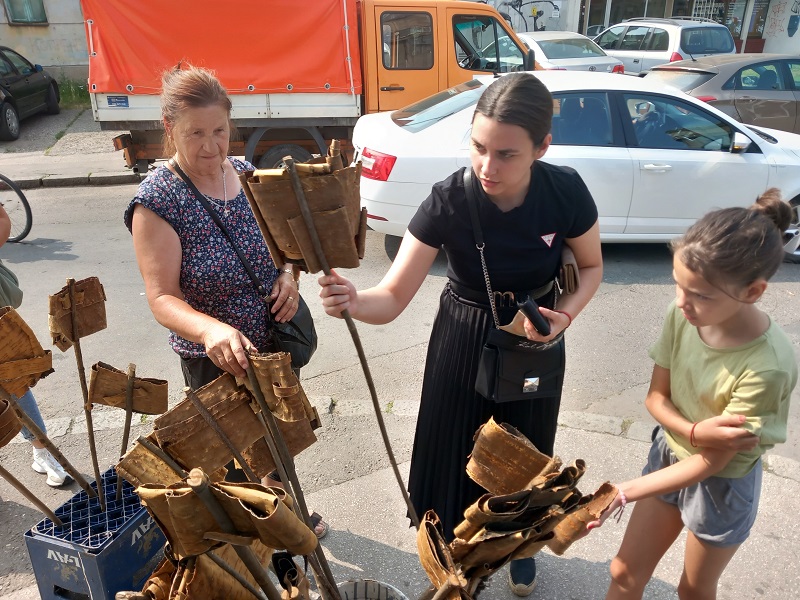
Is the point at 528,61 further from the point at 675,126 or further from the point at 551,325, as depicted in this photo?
the point at 551,325

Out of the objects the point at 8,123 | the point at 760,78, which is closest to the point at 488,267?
the point at 760,78

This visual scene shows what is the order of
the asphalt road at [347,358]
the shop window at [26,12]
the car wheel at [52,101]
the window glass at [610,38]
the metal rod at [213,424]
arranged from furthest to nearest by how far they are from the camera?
the window glass at [610,38] < the shop window at [26,12] < the car wheel at [52,101] < the asphalt road at [347,358] < the metal rod at [213,424]

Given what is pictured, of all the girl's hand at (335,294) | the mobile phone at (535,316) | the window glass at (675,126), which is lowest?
the window glass at (675,126)

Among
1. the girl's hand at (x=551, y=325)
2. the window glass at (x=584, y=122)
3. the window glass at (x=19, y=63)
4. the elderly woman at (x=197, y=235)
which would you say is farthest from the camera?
the window glass at (x=19, y=63)

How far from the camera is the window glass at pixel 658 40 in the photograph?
1270cm

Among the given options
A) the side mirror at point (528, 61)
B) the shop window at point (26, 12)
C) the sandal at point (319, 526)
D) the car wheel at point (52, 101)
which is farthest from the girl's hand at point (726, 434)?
the shop window at point (26, 12)

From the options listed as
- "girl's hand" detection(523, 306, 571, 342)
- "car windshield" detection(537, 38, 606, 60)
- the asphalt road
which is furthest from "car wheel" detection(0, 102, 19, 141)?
"girl's hand" detection(523, 306, 571, 342)

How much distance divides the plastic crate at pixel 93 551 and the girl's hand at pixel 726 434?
161 centimetres

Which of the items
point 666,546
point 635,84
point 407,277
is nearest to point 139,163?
point 635,84

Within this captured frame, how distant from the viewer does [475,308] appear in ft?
6.30

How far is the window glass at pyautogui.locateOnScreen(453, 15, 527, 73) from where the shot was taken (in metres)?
7.59

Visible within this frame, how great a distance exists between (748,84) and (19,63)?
1188 centimetres

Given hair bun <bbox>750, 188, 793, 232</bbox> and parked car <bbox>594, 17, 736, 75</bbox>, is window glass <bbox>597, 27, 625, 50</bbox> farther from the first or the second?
hair bun <bbox>750, 188, 793, 232</bbox>

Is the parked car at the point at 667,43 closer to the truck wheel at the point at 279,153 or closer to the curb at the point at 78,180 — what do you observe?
the truck wheel at the point at 279,153
